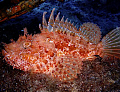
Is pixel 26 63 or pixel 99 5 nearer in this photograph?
pixel 26 63

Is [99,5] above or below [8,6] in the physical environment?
above

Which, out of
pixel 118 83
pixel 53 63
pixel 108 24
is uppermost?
pixel 108 24

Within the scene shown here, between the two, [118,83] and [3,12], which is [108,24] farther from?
[3,12]

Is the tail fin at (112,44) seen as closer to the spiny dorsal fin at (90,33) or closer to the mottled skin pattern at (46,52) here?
the spiny dorsal fin at (90,33)

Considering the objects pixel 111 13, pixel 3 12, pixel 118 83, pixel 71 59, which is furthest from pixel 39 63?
pixel 111 13

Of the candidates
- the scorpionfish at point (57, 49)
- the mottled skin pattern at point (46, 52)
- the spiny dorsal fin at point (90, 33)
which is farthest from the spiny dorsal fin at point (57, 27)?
the spiny dorsal fin at point (90, 33)

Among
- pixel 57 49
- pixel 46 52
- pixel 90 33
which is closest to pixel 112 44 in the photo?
pixel 90 33

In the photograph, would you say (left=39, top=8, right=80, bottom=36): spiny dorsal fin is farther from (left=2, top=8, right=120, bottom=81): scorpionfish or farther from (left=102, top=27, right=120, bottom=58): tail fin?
(left=102, top=27, right=120, bottom=58): tail fin

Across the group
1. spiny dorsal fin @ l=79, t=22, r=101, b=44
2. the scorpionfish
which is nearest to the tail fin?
the scorpionfish
